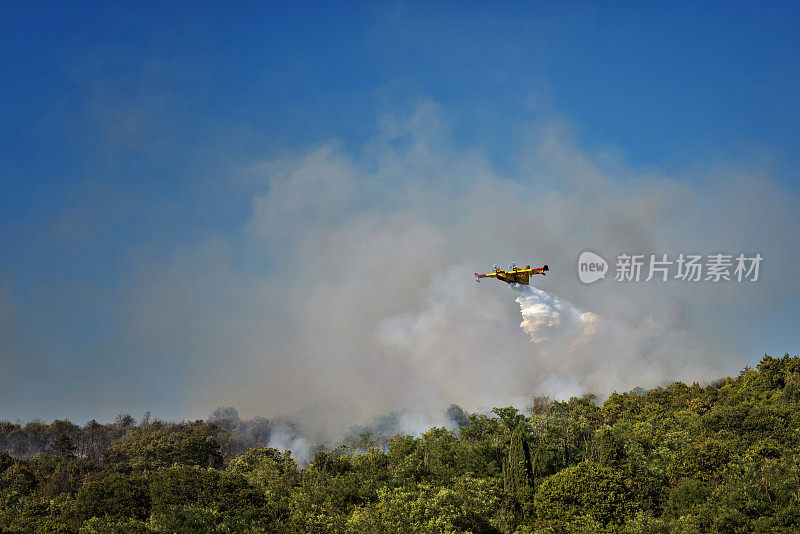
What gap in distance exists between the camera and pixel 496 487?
81625mm

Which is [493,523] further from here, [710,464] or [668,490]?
[710,464]

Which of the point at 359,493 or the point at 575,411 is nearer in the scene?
the point at 359,493

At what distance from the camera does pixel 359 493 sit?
278 feet

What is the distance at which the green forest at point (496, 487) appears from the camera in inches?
2450

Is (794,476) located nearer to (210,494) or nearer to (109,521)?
(210,494)

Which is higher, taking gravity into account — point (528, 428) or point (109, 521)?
point (528, 428)

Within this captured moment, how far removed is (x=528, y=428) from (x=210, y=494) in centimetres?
5543

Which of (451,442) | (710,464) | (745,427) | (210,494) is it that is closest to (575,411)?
(745,427)

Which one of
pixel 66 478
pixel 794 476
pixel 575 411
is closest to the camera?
pixel 794 476

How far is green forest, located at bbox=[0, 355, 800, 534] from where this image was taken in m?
62.2

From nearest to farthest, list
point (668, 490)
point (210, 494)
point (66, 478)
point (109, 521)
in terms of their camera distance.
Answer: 1. point (109, 521)
2. point (210, 494)
3. point (668, 490)
4. point (66, 478)

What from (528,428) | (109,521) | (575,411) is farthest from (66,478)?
(575,411)

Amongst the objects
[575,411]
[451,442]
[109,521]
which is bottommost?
[109,521]

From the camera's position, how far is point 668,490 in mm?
80438
